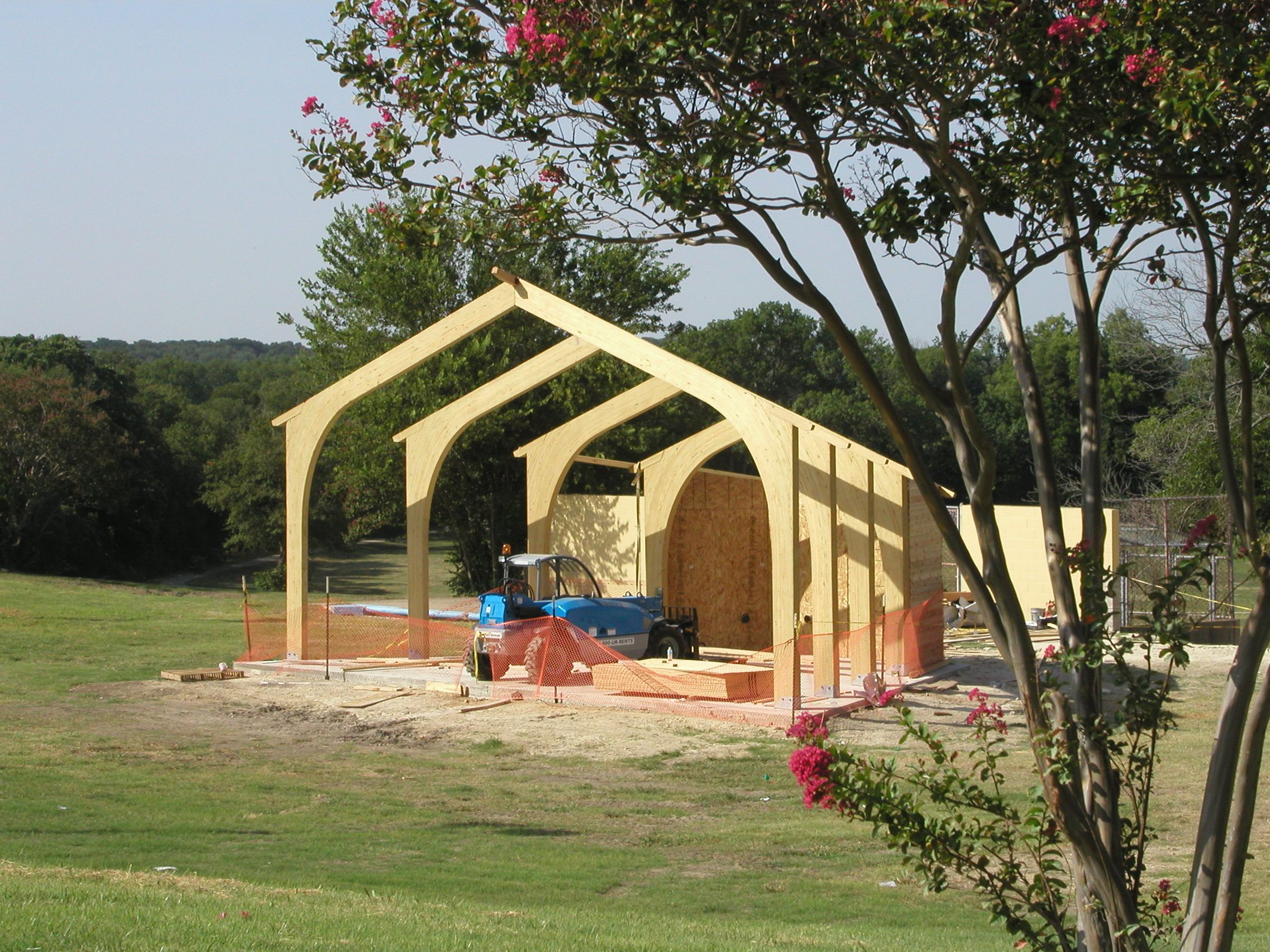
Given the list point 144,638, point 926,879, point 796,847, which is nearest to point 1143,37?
point 926,879

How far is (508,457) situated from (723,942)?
28.7m

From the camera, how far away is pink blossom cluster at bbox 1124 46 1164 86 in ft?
16.1

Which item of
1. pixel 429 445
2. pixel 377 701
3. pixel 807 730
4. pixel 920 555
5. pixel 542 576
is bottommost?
pixel 377 701

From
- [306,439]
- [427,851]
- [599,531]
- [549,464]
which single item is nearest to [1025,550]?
[599,531]

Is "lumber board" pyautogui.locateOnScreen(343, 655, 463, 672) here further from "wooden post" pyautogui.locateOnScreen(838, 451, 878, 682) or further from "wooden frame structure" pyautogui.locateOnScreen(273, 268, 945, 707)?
"wooden post" pyautogui.locateOnScreen(838, 451, 878, 682)

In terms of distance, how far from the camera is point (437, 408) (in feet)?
105

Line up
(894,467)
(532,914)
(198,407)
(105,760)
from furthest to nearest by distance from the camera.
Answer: (198,407) < (894,467) < (105,760) < (532,914)

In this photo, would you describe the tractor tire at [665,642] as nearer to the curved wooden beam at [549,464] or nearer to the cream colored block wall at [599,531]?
the cream colored block wall at [599,531]

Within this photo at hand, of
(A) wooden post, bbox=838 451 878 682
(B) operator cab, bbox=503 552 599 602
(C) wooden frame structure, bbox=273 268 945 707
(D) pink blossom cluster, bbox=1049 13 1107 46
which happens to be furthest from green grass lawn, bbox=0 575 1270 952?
(B) operator cab, bbox=503 552 599 602

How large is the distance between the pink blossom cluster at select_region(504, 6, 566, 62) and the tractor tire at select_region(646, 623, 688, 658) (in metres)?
14.1

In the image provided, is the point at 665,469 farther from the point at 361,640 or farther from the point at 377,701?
the point at 377,701

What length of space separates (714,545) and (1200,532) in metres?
18.0

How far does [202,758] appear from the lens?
12.4 meters

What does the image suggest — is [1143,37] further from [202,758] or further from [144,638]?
[144,638]
